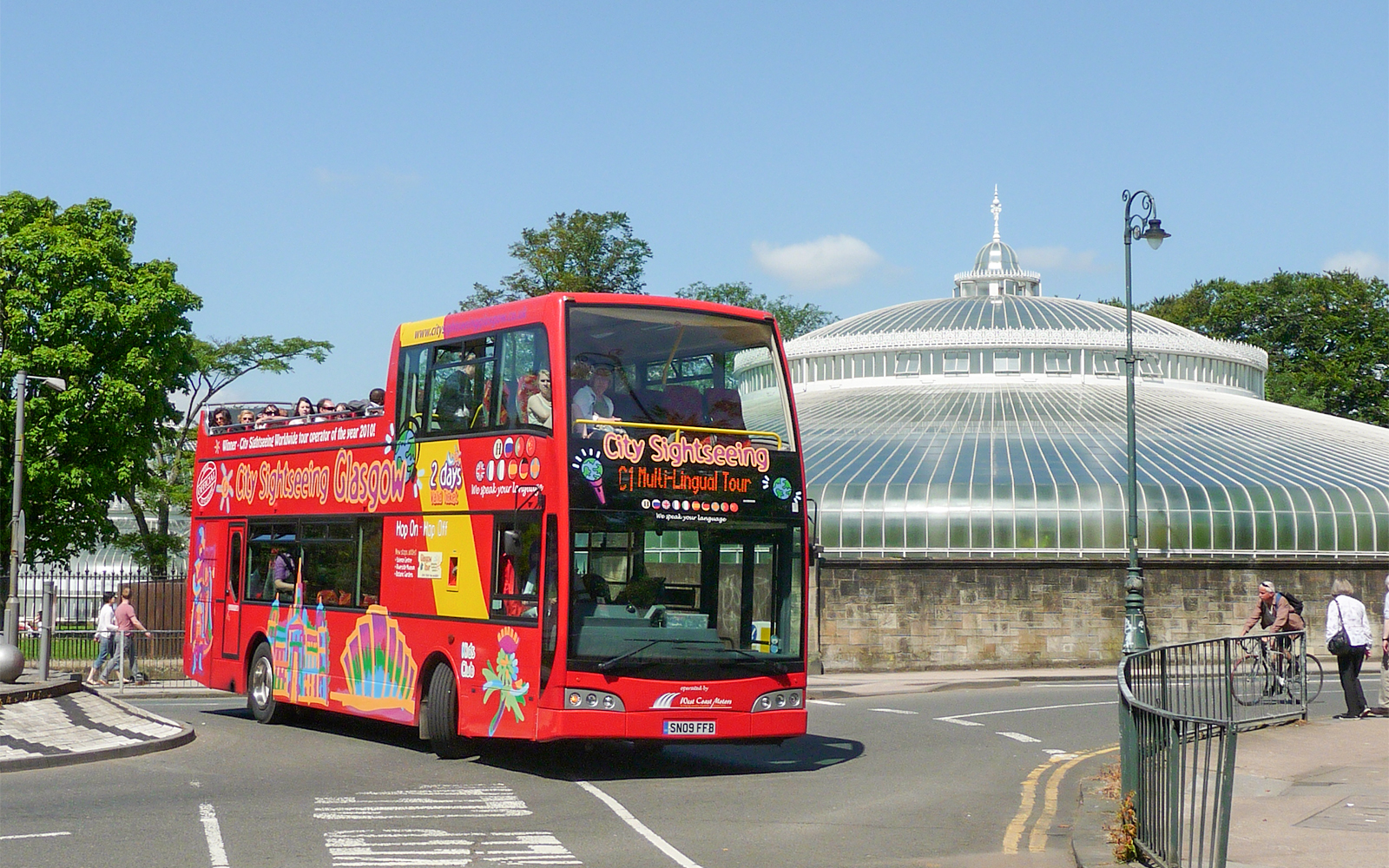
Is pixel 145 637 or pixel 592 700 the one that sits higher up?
pixel 592 700

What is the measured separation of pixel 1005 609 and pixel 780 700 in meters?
20.5

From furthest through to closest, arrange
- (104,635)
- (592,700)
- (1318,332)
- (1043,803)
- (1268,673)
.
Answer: (1318,332)
(104,635)
(1268,673)
(592,700)
(1043,803)

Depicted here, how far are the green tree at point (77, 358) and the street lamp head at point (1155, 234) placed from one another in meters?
25.2

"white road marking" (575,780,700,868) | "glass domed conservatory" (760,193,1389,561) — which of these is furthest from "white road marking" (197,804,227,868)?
"glass domed conservatory" (760,193,1389,561)

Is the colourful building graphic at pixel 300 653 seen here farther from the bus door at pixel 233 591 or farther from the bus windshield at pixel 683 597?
the bus windshield at pixel 683 597

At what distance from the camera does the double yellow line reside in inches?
441

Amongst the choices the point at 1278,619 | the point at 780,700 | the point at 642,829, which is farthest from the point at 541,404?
the point at 1278,619

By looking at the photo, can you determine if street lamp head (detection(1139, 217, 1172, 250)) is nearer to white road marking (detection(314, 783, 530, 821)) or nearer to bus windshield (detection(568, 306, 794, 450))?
bus windshield (detection(568, 306, 794, 450))

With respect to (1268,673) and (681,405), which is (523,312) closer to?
(681,405)

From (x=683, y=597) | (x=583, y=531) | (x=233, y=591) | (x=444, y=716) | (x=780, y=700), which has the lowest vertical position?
(x=444, y=716)

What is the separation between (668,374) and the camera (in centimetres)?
1507

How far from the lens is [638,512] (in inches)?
567

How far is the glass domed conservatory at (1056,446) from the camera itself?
117ft

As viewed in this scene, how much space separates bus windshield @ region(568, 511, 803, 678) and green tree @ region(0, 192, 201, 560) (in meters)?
27.4
